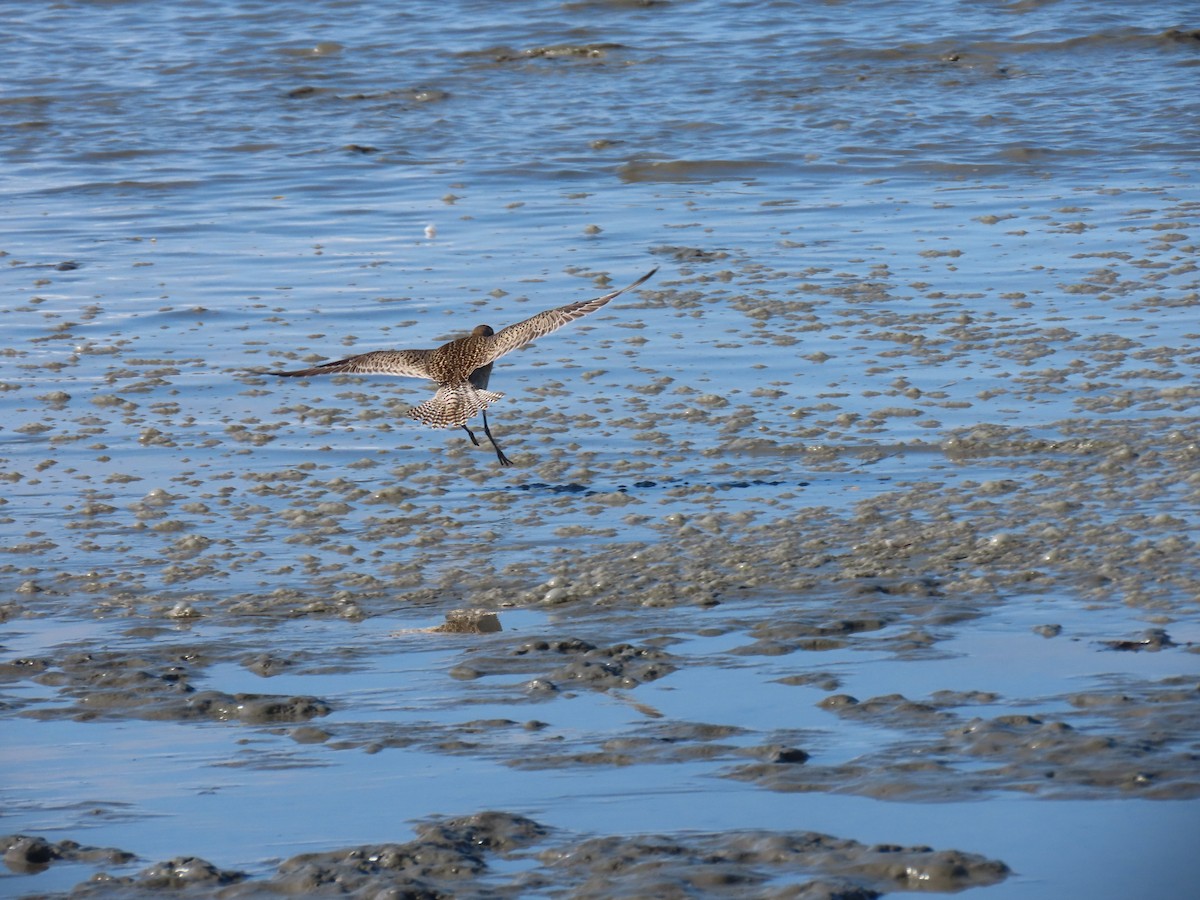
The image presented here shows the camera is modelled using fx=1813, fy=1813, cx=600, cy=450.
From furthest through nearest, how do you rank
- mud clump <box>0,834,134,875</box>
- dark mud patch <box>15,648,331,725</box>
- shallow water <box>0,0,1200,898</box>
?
dark mud patch <box>15,648,331,725</box>
shallow water <box>0,0,1200,898</box>
mud clump <box>0,834,134,875</box>

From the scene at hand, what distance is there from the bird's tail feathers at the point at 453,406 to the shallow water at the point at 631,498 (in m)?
0.23

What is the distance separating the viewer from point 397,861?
4.05 m

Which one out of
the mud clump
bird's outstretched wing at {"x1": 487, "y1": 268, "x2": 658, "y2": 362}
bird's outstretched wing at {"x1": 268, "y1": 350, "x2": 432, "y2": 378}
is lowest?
the mud clump

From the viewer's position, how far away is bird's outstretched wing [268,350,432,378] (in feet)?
24.8

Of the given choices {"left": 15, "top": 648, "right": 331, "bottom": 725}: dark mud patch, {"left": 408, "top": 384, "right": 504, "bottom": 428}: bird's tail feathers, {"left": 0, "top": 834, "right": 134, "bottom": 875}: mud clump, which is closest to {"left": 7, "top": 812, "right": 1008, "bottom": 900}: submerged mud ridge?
{"left": 0, "top": 834, "right": 134, "bottom": 875}: mud clump

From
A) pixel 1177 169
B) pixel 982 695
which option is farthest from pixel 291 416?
pixel 1177 169

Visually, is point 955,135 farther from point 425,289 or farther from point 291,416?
point 291,416

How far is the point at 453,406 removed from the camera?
7621mm

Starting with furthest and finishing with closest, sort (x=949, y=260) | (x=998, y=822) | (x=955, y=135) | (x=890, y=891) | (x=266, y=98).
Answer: (x=266, y=98) < (x=955, y=135) < (x=949, y=260) < (x=998, y=822) < (x=890, y=891)

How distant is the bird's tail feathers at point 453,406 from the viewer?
7.55 m

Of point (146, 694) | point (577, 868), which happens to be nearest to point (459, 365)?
point (146, 694)

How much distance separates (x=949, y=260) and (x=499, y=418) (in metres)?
3.39

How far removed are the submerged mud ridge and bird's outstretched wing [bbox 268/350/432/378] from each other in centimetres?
358

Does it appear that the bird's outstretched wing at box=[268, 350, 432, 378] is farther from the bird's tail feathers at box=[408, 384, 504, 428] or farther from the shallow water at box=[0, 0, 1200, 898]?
the shallow water at box=[0, 0, 1200, 898]
